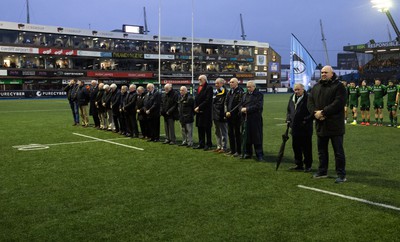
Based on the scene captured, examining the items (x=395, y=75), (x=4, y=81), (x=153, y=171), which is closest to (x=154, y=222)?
(x=153, y=171)

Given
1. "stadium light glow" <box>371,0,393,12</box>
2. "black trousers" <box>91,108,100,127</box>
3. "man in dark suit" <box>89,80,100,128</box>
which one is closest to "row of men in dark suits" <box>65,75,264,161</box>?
"man in dark suit" <box>89,80,100,128</box>

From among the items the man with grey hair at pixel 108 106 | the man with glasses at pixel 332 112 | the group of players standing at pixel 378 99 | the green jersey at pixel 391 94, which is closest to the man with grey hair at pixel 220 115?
the man with glasses at pixel 332 112

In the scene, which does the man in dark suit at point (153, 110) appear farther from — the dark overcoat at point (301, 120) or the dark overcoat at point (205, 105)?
the dark overcoat at point (301, 120)

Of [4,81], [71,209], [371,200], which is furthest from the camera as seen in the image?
[4,81]

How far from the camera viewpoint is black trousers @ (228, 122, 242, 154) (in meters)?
10.3

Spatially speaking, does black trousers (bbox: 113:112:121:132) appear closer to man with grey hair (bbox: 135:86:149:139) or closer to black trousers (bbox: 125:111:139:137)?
black trousers (bbox: 125:111:139:137)

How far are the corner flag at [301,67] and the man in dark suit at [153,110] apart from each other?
218 inches

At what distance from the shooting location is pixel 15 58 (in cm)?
6156

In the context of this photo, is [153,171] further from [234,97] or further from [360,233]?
[360,233]

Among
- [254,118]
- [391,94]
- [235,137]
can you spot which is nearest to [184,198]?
[254,118]

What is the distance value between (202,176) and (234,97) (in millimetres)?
3009

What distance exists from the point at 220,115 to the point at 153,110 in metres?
2.90

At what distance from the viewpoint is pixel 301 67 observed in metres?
15.7

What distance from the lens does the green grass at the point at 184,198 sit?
489 cm
